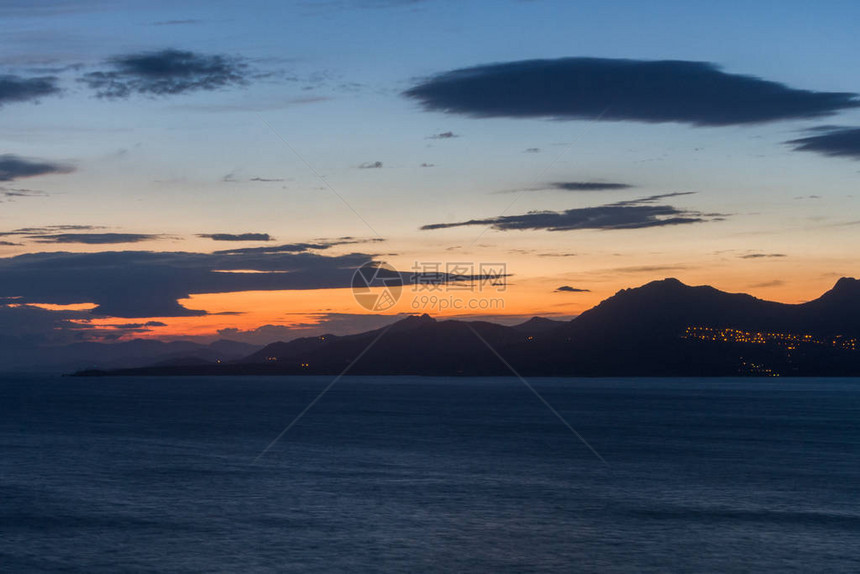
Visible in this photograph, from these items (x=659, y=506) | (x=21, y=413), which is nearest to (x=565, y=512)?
(x=659, y=506)

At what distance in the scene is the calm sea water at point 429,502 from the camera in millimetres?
36625

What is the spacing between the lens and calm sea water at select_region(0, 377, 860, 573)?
36.6 metres

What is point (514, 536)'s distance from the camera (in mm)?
40188

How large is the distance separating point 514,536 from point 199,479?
28699 mm

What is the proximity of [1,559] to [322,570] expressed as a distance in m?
14.6

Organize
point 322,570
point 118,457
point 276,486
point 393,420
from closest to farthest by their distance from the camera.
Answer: point 322,570 < point 276,486 < point 118,457 < point 393,420

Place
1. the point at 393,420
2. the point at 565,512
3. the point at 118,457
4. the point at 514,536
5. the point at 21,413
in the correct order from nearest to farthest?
the point at 514,536, the point at 565,512, the point at 118,457, the point at 393,420, the point at 21,413

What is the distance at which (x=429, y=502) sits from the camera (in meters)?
49.0

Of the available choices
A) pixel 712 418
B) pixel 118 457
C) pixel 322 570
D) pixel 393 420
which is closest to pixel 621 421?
pixel 712 418

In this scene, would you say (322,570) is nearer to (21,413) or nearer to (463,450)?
(463,450)

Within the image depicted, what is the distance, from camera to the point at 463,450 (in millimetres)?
77438

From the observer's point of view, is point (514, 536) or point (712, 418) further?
point (712, 418)

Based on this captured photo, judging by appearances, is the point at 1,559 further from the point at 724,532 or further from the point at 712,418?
the point at 712,418

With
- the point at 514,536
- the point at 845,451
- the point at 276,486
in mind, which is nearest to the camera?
the point at 514,536
